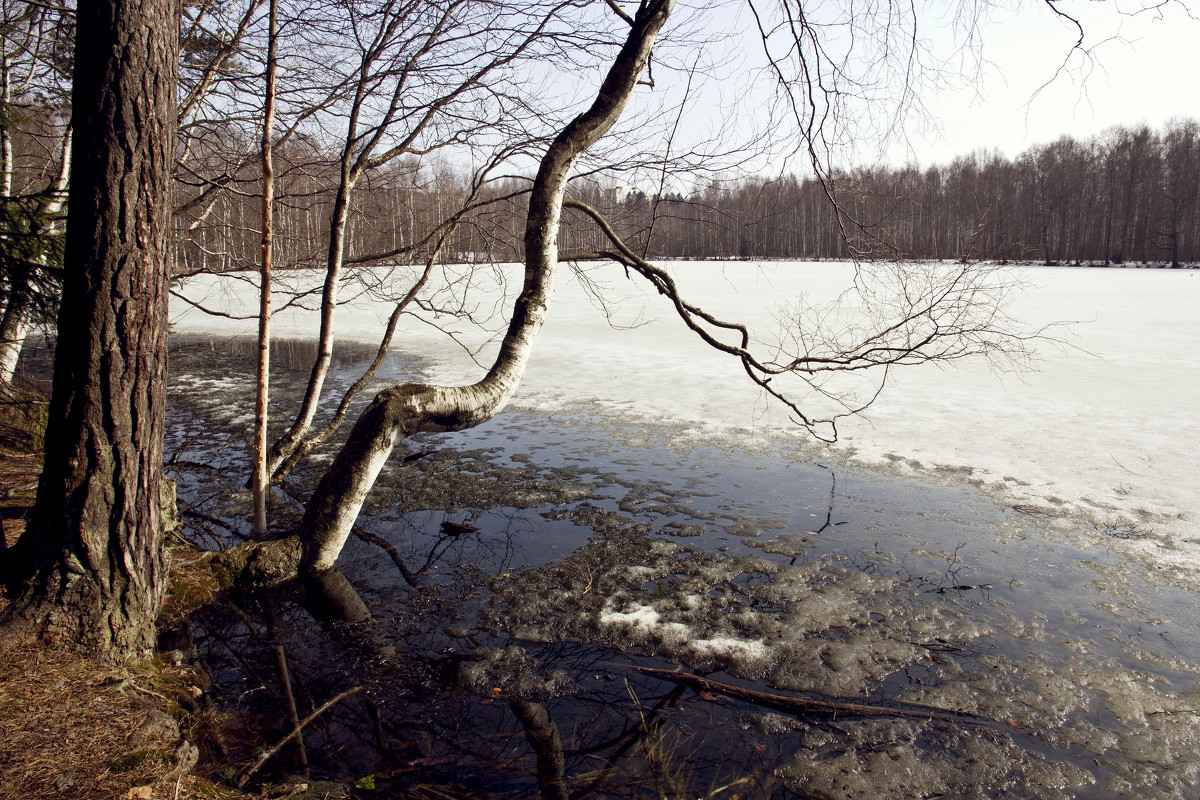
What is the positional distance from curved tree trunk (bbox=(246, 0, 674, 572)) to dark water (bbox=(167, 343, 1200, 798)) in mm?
602

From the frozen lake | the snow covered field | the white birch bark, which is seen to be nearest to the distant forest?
the snow covered field

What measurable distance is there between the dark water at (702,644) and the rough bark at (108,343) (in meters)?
1.03

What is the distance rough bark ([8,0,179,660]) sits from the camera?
2.83 m

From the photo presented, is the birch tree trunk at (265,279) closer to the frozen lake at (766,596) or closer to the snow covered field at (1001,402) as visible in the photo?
the frozen lake at (766,596)

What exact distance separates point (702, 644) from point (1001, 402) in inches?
321

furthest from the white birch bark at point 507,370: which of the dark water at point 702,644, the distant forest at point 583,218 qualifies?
the distant forest at point 583,218

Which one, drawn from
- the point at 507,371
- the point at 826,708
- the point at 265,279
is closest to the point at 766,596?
the point at 826,708

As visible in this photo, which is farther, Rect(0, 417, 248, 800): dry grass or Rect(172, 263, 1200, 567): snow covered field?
Rect(172, 263, 1200, 567): snow covered field

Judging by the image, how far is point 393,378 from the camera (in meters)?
12.3

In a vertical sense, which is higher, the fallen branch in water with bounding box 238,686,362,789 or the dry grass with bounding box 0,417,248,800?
the dry grass with bounding box 0,417,248,800

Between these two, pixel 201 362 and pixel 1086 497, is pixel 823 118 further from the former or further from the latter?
pixel 201 362

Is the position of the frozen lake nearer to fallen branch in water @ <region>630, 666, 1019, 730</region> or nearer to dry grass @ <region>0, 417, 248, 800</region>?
fallen branch in water @ <region>630, 666, 1019, 730</region>

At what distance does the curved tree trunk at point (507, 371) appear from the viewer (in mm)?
3803

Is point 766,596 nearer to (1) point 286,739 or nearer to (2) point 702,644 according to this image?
(2) point 702,644
